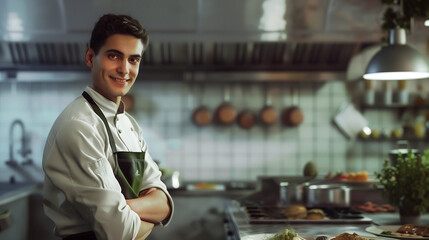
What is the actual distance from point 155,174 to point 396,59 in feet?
5.45

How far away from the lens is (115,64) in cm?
177

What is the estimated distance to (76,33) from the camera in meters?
4.99

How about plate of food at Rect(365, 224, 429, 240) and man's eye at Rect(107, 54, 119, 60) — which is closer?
man's eye at Rect(107, 54, 119, 60)

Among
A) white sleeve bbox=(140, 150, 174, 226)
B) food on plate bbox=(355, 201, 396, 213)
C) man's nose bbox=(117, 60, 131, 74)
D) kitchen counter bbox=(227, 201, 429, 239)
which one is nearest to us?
man's nose bbox=(117, 60, 131, 74)

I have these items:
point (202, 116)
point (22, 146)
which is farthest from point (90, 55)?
point (22, 146)

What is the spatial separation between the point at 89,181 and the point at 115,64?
42 cm

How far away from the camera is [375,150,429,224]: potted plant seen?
2.87 m

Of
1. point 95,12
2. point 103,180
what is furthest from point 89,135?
point 95,12

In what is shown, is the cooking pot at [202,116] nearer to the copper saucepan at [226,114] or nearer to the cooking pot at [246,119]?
the copper saucepan at [226,114]

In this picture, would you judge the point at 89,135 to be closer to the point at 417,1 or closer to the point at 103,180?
the point at 103,180

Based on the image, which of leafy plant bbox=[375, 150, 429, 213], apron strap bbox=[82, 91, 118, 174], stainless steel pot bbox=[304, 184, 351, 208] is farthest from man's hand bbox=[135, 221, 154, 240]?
stainless steel pot bbox=[304, 184, 351, 208]

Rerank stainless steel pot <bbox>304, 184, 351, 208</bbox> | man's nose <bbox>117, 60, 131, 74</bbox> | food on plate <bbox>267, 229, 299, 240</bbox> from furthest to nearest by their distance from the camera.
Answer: stainless steel pot <bbox>304, 184, 351, 208</bbox> → food on plate <bbox>267, 229, 299, 240</bbox> → man's nose <bbox>117, 60, 131, 74</bbox>

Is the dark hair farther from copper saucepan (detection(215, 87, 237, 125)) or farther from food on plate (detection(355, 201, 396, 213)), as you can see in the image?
copper saucepan (detection(215, 87, 237, 125))

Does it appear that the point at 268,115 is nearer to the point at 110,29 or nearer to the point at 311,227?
the point at 311,227
